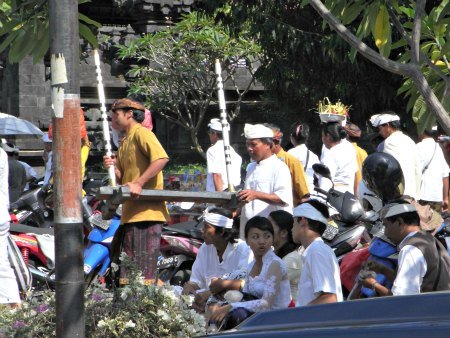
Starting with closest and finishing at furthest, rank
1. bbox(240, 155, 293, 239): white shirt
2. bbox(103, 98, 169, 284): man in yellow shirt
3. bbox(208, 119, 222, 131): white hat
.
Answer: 1. bbox(103, 98, 169, 284): man in yellow shirt
2. bbox(240, 155, 293, 239): white shirt
3. bbox(208, 119, 222, 131): white hat

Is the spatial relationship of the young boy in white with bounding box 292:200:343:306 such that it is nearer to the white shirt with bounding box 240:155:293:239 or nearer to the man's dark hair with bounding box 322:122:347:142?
the white shirt with bounding box 240:155:293:239

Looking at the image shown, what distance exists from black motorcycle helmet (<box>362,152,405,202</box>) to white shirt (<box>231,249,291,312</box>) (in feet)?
3.38

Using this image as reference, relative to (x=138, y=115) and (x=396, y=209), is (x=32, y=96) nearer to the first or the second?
(x=138, y=115)

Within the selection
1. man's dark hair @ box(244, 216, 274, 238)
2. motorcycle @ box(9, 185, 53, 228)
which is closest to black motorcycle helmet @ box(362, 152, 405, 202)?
man's dark hair @ box(244, 216, 274, 238)

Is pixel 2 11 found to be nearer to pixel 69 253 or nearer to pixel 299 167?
pixel 69 253

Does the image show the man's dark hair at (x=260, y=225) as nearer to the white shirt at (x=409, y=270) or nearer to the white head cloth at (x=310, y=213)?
the white head cloth at (x=310, y=213)

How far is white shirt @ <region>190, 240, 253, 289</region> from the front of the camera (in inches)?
324

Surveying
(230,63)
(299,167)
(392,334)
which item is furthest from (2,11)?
(230,63)

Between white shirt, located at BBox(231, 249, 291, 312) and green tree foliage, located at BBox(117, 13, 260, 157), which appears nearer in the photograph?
white shirt, located at BBox(231, 249, 291, 312)

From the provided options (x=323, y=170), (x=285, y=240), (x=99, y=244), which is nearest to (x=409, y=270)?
(x=285, y=240)

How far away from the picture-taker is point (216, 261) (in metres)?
8.38

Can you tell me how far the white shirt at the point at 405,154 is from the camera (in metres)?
9.60

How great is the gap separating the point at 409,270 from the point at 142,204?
8.41 ft

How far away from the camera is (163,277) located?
1019 cm
